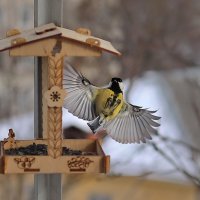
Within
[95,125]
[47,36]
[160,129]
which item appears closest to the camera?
[47,36]

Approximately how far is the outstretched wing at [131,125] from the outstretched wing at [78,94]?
4cm

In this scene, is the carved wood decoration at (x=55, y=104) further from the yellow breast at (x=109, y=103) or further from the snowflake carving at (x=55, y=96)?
the yellow breast at (x=109, y=103)

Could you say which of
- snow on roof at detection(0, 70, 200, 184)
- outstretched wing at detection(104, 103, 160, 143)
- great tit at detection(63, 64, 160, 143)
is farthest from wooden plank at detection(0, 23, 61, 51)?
snow on roof at detection(0, 70, 200, 184)

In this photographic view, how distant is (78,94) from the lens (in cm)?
119

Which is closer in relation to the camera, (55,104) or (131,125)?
(55,104)

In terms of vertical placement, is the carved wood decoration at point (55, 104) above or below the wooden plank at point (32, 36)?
below

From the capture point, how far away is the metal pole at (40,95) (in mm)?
1112

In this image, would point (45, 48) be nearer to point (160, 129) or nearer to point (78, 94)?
point (78, 94)

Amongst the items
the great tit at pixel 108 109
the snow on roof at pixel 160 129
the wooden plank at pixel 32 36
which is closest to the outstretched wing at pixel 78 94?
the great tit at pixel 108 109

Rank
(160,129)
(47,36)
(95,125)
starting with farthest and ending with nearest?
(160,129)
(95,125)
(47,36)

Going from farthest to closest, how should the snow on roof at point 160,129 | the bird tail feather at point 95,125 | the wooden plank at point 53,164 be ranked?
the snow on roof at point 160,129 < the bird tail feather at point 95,125 < the wooden plank at point 53,164

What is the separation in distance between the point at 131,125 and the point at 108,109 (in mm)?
54

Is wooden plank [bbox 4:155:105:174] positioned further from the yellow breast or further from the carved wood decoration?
the yellow breast

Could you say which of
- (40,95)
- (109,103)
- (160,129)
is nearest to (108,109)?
(109,103)
